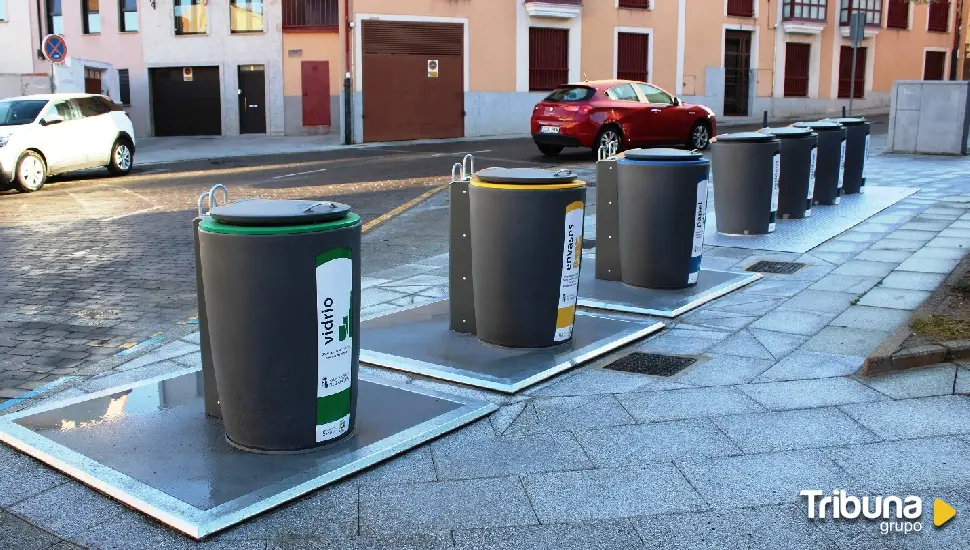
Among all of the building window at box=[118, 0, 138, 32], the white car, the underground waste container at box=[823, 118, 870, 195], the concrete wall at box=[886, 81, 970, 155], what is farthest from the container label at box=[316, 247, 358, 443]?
the building window at box=[118, 0, 138, 32]

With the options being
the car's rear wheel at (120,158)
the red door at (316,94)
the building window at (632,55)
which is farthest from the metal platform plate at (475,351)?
the building window at (632,55)

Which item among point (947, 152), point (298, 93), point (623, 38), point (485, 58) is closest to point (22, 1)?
point (298, 93)

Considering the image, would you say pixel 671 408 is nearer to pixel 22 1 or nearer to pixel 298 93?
pixel 298 93

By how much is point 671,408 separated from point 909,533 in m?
1.53

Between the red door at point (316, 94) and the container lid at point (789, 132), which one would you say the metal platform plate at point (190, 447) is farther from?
the red door at point (316, 94)

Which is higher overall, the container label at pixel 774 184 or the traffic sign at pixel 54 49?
the traffic sign at pixel 54 49

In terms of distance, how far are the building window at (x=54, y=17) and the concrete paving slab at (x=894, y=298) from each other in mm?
31707

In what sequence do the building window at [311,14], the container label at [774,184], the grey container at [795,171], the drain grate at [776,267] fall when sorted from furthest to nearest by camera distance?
the building window at [311,14] → the grey container at [795,171] → the container label at [774,184] → the drain grate at [776,267]

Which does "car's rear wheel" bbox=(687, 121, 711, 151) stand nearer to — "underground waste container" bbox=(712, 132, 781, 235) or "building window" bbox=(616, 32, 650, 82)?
"building window" bbox=(616, 32, 650, 82)

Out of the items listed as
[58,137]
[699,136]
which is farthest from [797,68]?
[58,137]

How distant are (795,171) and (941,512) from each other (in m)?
7.59

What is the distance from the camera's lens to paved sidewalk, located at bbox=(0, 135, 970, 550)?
3.64m

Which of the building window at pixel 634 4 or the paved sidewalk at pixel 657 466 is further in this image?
the building window at pixel 634 4

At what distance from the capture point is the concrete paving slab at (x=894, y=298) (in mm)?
6949
